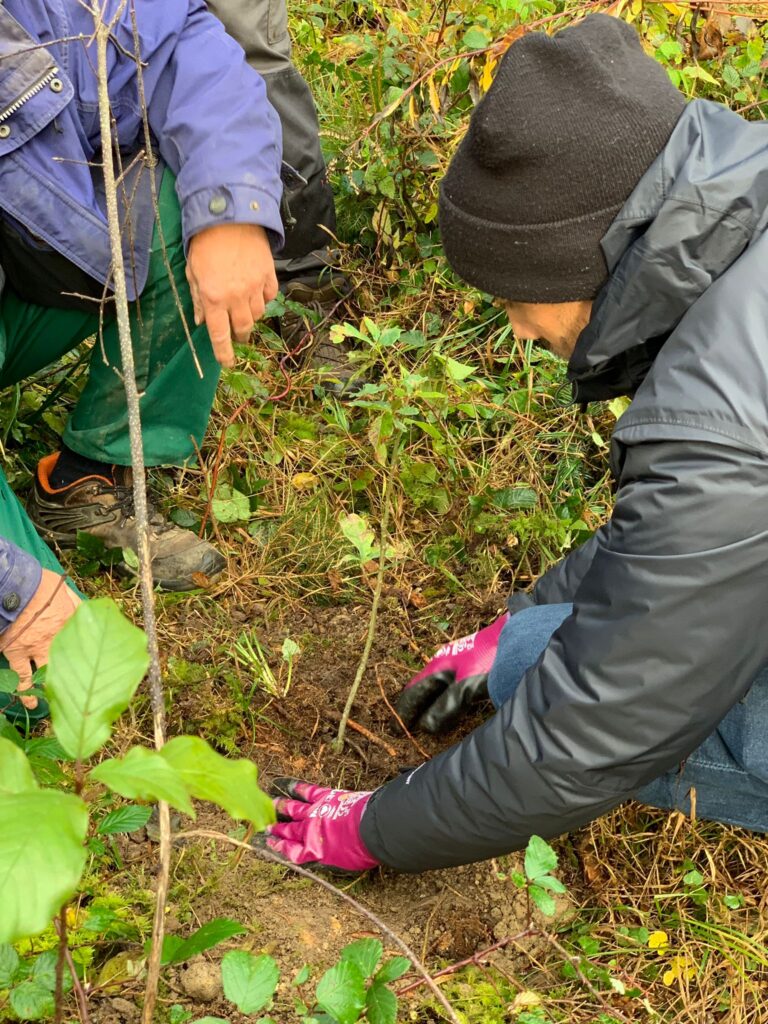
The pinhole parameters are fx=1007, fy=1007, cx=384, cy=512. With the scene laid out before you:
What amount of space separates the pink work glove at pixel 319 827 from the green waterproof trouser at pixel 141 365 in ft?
2.51

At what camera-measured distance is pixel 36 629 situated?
6.41 ft

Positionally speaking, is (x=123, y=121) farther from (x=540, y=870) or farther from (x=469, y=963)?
(x=469, y=963)

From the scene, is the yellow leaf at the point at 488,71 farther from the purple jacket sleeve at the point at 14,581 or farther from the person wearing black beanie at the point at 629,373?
the purple jacket sleeve at the point at 14,581

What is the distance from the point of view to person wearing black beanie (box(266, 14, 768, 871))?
4.58 feet

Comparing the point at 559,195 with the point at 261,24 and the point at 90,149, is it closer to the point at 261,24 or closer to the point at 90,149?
the point at 90,149

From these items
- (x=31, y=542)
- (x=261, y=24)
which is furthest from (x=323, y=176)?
(x=31, y=542)

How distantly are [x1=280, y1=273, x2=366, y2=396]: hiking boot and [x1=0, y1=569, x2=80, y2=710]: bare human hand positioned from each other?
1.33 m

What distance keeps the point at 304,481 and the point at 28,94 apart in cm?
124

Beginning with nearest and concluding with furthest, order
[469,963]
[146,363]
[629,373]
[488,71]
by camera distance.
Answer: [629,373] < [469,963] < [146,363] < [488,71]

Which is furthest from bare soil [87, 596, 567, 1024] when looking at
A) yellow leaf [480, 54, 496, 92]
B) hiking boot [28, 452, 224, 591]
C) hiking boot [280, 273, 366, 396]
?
yellow leaf [480, 54, 496, 92]

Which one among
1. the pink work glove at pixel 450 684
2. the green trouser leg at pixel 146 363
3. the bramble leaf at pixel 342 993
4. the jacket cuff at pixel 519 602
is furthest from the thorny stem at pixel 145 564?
the jacket cuff at pixel 519 602

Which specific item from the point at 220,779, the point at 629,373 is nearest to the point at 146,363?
the point at 629,373

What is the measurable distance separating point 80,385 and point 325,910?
1780 mm

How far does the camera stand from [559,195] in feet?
4.98
